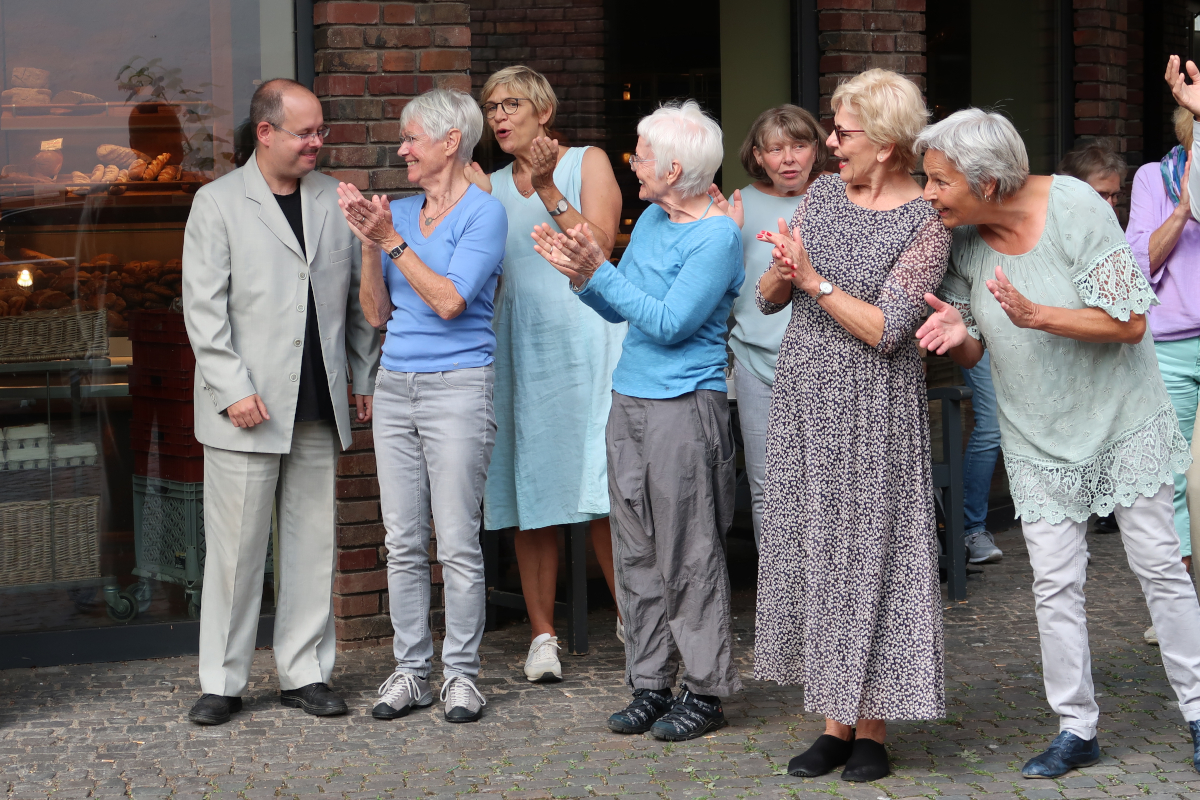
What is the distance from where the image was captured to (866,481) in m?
3.68

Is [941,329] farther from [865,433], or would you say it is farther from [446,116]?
[446,116]

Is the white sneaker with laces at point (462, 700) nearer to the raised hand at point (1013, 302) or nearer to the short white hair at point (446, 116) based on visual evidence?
the short white hair at point (446, 116)

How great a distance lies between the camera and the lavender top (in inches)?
189

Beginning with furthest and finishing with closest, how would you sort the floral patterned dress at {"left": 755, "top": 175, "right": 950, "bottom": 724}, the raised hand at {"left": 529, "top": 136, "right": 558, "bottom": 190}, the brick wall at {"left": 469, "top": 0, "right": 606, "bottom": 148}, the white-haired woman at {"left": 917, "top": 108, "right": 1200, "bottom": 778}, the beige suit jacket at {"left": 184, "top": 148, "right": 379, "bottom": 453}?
the brick wall at {"left": 469, "top": 0, "right": 606, "bottom": 148} < the beige suit jacket at {"left": 184, "top": 148, "right": 379, "bottom": 453} < the raised hand at {"left": 529, "top": 136, "right": 558, "bottom": 190} < the floral patterned dress at {"left": 755, "top": 175, "right": 950, "bottom": 724} < the white-haired woman at {"left": 917, "top": 108, "right": 1200, "bottom": 778}

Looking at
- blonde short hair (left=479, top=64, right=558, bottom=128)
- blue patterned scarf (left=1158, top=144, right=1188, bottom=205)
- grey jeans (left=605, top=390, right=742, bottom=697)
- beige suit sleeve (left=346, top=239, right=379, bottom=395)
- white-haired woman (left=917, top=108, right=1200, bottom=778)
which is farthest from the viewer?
blue patterned scarf (left=1158, top=144, right=1188, bottom=205)

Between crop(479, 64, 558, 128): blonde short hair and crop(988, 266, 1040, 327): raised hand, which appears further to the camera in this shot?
crop(479, 64, 558, 128): blonde short hair

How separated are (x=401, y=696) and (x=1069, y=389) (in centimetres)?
232

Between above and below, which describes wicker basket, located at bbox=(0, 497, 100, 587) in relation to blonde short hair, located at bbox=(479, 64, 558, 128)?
below

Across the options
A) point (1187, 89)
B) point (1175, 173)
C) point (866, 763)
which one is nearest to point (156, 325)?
point (866, 763)

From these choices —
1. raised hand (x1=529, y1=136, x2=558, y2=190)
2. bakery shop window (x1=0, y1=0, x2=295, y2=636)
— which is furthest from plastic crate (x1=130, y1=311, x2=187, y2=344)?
raised hand (x1=529, y1=136, x2=558, y2=190)

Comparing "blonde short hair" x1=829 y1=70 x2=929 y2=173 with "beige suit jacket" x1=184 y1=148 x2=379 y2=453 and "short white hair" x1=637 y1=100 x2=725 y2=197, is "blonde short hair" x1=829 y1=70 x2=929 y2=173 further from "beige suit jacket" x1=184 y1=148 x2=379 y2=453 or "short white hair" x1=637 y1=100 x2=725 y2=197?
"beige suit jacket" x1=184 y1=148 x2=379 y2=453

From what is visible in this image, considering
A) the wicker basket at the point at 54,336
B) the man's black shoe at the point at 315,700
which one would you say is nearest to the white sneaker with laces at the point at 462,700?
the man's black shoe at the point at 315,700

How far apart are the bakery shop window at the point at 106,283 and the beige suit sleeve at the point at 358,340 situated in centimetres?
92

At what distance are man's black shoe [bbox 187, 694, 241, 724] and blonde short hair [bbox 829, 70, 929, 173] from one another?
2740 millimetres
